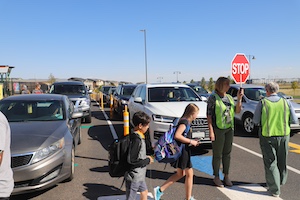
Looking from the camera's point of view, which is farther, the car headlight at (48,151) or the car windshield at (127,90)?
the car windshield at (127,90)

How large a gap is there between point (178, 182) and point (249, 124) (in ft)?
16.8

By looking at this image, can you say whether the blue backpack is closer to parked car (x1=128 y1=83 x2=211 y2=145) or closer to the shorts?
the shorts

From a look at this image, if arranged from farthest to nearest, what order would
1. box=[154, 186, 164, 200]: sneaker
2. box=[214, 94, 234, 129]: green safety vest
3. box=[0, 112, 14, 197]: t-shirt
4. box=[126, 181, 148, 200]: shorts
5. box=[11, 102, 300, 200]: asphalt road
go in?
box=[214, 94, 234, 129]: green safety vest → box=[11, 102, 300, 200]: asphalt road → box=[154, 186, 164, 200]: sneaker → box=[126, 181, 148, 200]: shorts → box=[0, 112, 14, 197]: t-shirt

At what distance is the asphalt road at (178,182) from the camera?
3.97 m

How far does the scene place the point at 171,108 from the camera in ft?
20.6

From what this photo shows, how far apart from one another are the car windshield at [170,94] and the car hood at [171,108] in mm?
462

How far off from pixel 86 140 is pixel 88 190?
3753 mm

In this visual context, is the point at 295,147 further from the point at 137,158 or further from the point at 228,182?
the point at 137,158

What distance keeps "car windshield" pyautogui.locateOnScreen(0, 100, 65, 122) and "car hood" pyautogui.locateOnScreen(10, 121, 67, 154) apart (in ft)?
1.21

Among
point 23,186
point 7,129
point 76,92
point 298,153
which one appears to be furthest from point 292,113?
point 76,92

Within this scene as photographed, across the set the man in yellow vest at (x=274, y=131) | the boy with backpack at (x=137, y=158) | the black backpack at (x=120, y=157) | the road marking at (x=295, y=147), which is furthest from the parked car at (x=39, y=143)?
the road marking at (x=295, y=147)

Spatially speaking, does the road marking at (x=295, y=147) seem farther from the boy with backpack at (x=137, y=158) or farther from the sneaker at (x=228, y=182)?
the boy with backpack at (x=137, y=158)

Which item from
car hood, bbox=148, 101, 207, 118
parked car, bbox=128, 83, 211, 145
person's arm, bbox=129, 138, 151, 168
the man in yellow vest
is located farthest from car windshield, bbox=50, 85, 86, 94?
person's arm, bbox=129, 138, 151, 168

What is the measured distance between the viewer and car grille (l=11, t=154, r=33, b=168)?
349 centimetres
